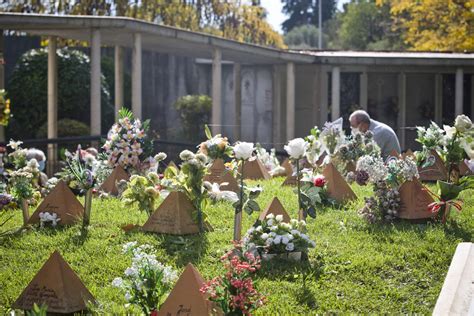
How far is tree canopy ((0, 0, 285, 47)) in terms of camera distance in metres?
30.6

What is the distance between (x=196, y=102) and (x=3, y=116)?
47.1ft

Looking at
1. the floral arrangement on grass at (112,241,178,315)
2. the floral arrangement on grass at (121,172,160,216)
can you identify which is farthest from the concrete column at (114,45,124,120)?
the floral arrangement on grass at (112,241,178,315)

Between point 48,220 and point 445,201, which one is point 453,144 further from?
point 48,220

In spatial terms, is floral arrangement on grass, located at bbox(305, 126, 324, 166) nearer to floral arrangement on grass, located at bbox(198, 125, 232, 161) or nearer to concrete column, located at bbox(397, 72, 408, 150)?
floral arrangement on grass, located at bbox(198, 125, 232, 161)

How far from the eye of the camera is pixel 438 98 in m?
22.4

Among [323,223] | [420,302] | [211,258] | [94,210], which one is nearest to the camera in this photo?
[420,302]

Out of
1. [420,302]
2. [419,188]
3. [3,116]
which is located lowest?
[420,302]

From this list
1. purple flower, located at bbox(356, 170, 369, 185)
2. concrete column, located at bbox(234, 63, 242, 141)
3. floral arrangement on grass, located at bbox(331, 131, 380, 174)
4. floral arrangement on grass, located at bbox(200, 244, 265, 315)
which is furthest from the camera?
concrete column, located at bbox(234, 63, 242, 141)

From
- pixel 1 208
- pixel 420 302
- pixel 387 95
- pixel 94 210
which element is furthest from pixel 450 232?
pixel 387 95

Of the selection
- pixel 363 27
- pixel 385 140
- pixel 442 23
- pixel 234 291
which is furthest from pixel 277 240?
pixel 363 27

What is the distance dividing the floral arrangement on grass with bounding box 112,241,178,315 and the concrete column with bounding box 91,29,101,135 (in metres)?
9.25

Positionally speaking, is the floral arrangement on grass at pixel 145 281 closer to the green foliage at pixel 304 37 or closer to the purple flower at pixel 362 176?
the purple flower at pixel 362 176

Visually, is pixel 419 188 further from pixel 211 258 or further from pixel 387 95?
pixel 387 95

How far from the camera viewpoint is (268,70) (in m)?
22.9
